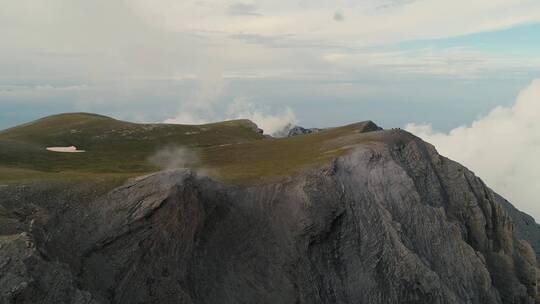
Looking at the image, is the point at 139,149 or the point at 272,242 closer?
the point at 272,242

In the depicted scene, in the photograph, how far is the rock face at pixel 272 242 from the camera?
1347 inches

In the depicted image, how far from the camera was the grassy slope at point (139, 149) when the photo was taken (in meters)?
52.4

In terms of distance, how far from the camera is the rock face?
34219 millimetres

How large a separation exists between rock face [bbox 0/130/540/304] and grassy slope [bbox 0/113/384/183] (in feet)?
14.4

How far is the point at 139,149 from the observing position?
252 feet

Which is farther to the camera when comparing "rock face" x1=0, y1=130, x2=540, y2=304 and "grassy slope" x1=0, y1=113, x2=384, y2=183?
"grassy slope" x1=0, y1=113, x2=384, y2=183

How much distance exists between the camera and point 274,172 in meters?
52.0

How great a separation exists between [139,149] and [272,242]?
1578 inches

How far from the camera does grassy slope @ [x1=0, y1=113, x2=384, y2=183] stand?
52.4 metres

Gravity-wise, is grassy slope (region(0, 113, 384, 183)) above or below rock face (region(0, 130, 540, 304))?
above

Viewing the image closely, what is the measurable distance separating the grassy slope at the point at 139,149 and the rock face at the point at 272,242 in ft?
Result: 14.4

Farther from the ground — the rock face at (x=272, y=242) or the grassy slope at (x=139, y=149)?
the grassy slope at (x=139, y=149)

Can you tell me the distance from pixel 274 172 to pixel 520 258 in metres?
44.6

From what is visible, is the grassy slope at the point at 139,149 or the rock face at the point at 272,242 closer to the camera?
the rock face at the point at 272,242
